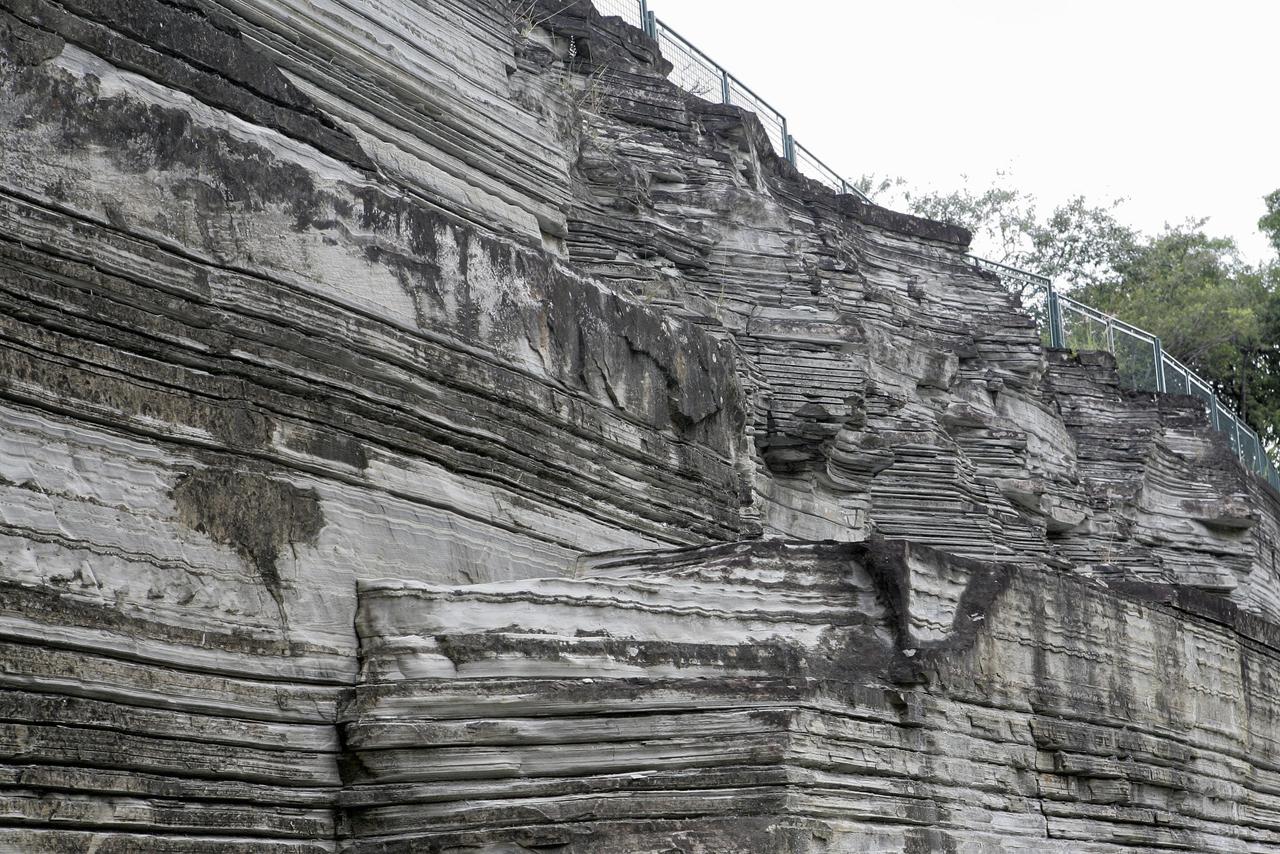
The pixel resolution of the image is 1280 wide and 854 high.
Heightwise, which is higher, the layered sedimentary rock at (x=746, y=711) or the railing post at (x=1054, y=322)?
the railing post at (x=1054, y=322)

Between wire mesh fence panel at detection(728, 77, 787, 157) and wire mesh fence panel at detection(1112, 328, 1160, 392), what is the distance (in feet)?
21.4

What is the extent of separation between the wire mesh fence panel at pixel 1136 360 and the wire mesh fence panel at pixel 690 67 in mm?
7910

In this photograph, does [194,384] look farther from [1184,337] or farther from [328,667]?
[1184,337]

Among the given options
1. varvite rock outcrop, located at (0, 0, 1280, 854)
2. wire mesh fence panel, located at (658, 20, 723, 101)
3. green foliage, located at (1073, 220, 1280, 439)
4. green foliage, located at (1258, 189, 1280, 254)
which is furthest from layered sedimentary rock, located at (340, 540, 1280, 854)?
green foliage, located at (1258, 189, 1280, 254)

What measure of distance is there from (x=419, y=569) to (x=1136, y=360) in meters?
17.3

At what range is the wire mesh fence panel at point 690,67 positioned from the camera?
15766 mm

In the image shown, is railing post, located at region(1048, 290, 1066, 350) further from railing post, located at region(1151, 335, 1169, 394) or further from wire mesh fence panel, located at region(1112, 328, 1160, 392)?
railing post, located at region(1151, 335, 1169, 394)

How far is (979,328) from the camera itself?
1744 cm

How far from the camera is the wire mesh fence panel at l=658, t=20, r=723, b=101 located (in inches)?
621

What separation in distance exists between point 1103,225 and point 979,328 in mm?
19121

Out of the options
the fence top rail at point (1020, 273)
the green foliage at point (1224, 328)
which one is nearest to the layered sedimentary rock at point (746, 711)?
the fence top rail at point (1020, 273)

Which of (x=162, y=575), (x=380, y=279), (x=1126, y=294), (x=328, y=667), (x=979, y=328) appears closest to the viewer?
(x=162, y=575)

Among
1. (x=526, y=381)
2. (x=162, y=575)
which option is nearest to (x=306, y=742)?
(x=162, y=575)

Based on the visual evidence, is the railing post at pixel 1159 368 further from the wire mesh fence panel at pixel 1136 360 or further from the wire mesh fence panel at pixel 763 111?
the wire mesh fence panel at pixel 763 111
